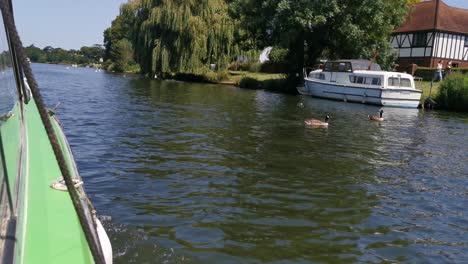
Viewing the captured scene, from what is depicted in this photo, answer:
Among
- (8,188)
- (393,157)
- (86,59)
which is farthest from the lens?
(86,59)

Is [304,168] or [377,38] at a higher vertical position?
[377,38]

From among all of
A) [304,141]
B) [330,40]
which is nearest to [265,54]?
[330,40]

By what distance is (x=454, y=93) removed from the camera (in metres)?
29.1

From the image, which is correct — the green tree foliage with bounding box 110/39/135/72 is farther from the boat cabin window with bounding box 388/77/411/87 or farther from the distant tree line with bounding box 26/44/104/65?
the distant tree line with bounding box 26/44/104/65

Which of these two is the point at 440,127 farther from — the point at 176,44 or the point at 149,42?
the point at 149,42

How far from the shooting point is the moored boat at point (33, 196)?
2.50m

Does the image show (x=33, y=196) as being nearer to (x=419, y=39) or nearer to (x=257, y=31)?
(x=257, y=31)

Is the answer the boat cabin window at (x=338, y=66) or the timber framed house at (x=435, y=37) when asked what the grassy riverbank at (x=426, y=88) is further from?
the timber framed house at (x=435, y=37)

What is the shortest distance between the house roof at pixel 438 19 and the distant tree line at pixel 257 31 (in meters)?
7.53

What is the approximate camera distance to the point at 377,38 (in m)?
37.5

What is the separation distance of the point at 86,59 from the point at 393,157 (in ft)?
509

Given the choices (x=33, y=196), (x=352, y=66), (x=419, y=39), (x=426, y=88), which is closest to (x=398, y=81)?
(x=352, y=66)

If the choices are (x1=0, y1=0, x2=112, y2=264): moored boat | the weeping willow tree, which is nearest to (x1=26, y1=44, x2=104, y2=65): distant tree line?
the weeping willow tree

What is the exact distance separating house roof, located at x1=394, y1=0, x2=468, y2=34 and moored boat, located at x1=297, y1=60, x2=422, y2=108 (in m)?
14.6
